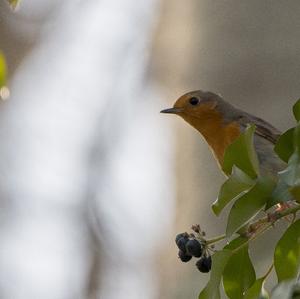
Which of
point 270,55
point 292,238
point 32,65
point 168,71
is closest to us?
point 292,238

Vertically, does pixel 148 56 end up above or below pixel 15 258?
above

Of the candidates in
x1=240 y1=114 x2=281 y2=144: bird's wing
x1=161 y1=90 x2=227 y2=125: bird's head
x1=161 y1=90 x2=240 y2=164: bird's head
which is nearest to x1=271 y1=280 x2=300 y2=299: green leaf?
x1=240 y1=114 x2=281 y2=144: bird's wing

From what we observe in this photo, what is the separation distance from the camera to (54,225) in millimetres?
8945

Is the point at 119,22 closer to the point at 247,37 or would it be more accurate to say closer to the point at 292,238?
the point at 247,37

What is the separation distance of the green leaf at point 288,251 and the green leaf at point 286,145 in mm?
166

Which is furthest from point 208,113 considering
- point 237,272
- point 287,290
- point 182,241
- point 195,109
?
point 287,290

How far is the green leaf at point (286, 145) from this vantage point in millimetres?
2773

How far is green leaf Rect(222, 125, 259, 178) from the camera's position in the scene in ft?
9.23

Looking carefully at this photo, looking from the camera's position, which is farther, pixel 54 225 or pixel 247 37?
pixel 54 225

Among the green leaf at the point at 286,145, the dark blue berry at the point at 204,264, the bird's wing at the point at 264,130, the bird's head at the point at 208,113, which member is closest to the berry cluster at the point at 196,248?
the dark blue berry at the point at 204,264

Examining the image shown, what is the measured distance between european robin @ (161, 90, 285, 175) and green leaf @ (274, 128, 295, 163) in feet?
7.35

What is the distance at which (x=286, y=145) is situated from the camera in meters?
2.78

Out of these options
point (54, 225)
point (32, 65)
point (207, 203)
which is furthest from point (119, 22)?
point (207, 203)

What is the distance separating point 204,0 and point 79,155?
2.30 m
